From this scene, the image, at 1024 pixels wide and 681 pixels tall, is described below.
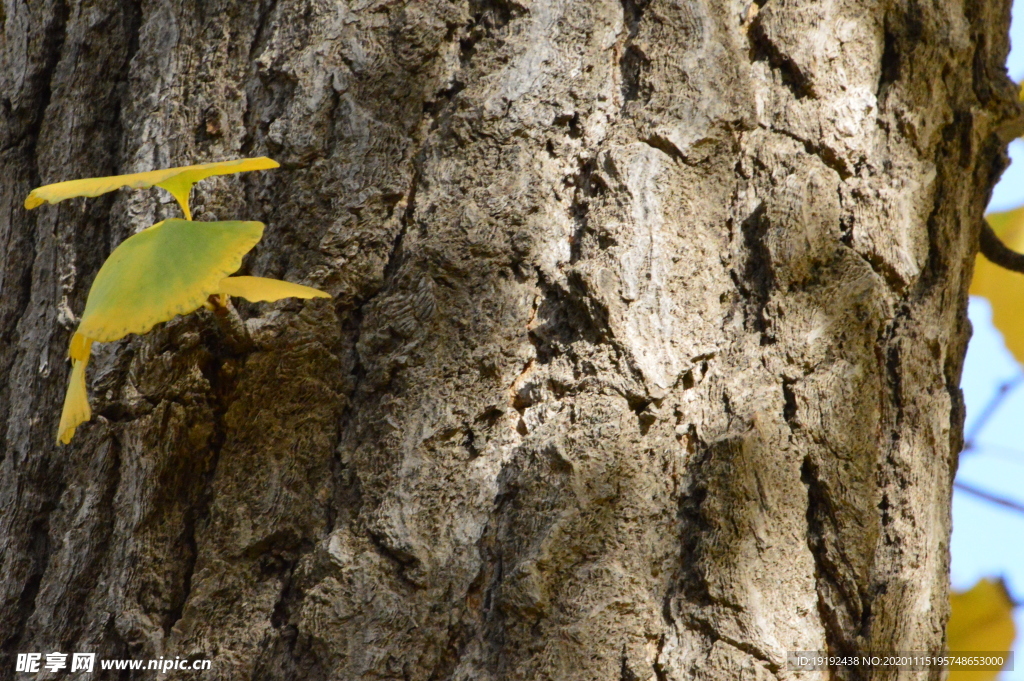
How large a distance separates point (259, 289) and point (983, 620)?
1.50 meters

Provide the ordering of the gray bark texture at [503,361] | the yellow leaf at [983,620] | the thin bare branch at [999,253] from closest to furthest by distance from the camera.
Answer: the gray bark texture at [503,361] → the thin bare branch at [999,253] → the yellow leaf at [983,620]

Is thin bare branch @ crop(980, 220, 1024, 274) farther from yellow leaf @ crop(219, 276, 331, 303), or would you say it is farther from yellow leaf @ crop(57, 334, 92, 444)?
yellow leaf @ crop(57, 334, 92, 444)

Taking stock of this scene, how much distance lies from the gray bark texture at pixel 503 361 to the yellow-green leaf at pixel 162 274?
185 millimetres

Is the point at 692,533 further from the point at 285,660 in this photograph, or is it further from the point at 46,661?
the point at 46,661

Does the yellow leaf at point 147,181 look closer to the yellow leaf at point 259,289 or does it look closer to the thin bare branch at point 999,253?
the yellow leaf at point 259,289

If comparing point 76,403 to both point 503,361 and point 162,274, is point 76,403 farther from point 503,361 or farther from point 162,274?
point 503,361

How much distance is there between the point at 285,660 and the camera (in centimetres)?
86

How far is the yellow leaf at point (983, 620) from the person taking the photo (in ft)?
5.06

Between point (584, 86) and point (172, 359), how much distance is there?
1.81ft

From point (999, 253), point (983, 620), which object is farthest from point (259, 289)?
point (983, 620)

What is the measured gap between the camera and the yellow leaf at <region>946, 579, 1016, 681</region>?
1543 millimetres

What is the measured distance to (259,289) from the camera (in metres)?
0.78

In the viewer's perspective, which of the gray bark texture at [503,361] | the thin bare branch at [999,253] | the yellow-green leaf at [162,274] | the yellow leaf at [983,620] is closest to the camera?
the yellow-green leaf at [162,274]

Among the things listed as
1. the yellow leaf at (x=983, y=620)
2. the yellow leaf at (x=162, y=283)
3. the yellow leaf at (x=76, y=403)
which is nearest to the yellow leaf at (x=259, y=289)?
the yellow leaf at (x=162, y=283)
